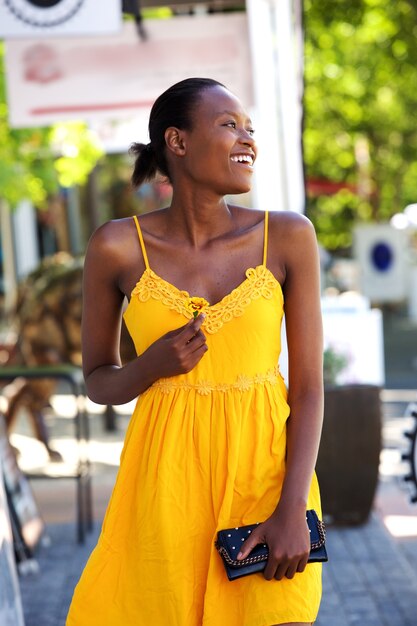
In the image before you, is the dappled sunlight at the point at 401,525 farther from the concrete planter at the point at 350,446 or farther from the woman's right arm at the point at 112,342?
the woman's right arm at the point at 112,342

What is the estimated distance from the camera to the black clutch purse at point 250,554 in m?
2.53

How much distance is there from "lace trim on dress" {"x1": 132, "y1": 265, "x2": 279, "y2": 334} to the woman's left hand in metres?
0.45

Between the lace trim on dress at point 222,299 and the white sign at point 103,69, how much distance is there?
4.52 metres

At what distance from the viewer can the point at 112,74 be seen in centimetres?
724

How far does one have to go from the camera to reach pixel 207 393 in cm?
268

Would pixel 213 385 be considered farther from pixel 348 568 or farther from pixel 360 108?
pixel 360 108

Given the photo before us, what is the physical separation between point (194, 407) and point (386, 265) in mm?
23464

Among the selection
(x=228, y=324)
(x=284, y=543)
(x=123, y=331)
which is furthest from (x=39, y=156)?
(x=284, y=543)

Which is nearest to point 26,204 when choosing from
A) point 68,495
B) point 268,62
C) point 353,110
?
point 353,110

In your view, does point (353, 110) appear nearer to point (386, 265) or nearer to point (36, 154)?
point (386, 265)

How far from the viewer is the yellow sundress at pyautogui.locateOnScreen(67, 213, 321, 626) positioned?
2.64m

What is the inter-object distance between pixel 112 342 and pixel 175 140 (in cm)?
52

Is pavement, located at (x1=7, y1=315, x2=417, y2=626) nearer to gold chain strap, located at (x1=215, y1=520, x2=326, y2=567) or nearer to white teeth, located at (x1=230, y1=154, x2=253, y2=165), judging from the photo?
gold chain strap, located at (x1=215, y1=520, x2=326, y2=567)

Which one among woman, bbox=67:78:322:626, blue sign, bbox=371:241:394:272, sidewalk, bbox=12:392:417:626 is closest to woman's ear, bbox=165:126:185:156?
woman, bbox=67:78:322:626
